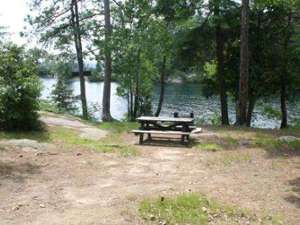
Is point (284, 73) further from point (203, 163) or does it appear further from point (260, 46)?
point (203, 163)

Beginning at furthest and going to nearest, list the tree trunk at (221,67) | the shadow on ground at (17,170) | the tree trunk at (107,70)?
the tree trunk at (221,67), the tree trunk at (107,70), the shadow on ground at (17,170)

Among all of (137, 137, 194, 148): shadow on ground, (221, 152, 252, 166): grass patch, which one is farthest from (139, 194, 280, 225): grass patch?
(137, 137, 194, 148): shadow on ground

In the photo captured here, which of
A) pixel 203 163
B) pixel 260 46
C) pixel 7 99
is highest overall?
pixel 260 46

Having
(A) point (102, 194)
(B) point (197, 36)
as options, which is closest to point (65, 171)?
(A) point (102, 194)

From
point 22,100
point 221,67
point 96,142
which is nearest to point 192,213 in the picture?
point 96,142

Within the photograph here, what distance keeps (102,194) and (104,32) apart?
14.1 m

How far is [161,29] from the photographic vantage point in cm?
1972

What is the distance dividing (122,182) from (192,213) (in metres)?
1.76

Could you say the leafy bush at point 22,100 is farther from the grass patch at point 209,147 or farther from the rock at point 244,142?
the rock at point 244,142

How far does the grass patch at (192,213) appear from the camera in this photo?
18.1ft

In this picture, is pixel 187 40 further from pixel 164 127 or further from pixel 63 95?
pixel 63 95

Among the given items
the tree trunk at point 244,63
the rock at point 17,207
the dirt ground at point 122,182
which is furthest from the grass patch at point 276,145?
the rock at point 17,207

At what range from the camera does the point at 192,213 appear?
569 centimetres

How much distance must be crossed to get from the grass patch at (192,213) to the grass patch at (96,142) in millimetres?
3354
